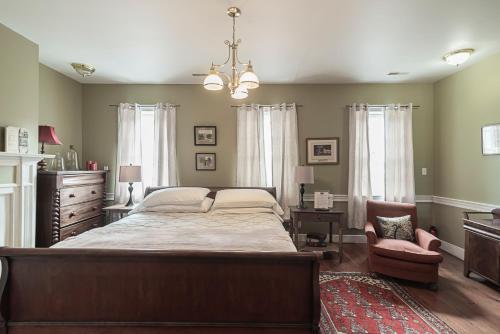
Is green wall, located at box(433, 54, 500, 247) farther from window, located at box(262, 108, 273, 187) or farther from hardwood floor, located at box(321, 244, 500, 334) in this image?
window, located at box(262, 108, 273, 187)

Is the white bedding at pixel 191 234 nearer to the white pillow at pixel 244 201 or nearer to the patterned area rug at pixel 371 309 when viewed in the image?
the white pillow at pixel 244 201

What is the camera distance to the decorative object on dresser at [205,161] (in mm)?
4391

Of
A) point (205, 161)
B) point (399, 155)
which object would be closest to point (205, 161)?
point (205, 161)

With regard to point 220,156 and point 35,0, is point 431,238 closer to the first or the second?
point 220,156

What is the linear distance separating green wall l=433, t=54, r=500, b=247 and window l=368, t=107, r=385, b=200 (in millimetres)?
852

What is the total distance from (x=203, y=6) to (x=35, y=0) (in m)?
1.40

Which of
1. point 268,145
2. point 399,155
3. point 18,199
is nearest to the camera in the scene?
point 18,199

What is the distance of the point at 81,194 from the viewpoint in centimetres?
362

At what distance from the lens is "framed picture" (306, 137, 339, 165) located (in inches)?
Answer: 173

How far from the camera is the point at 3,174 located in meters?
2.62

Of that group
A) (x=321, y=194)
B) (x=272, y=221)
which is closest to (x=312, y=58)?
(x=321, y=194)

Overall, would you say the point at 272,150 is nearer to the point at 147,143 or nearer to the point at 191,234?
the point at 147,143

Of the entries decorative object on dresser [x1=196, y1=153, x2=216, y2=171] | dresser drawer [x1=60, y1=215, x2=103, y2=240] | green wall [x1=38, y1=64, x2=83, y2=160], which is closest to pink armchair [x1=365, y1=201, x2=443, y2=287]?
decorative object on dresser [x1=196, y1=153, x2=216, y2=171]

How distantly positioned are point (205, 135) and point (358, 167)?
254 centimetres
